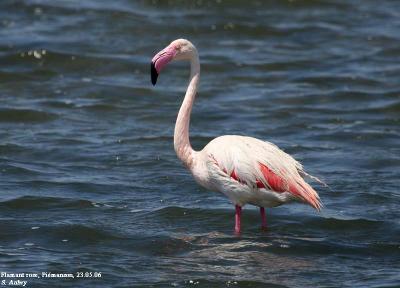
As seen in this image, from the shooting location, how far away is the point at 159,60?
9.34 m

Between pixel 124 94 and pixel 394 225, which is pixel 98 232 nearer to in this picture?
pixel 394 225

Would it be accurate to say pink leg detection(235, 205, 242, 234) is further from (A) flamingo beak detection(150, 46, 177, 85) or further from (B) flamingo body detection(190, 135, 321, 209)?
(A) flamingo beak detection(150, 46, 177, 85)

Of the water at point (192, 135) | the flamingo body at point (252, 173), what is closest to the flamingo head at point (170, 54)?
the flamingo body at point (252, 173)

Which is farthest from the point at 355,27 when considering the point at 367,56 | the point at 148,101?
the point at 148,101

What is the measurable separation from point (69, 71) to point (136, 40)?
2.23 m

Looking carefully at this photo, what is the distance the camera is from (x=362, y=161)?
480 inches

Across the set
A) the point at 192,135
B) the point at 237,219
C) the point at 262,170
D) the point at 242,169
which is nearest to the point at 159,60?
the point at 242,169

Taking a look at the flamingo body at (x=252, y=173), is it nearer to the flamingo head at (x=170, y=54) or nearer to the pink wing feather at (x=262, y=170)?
the pink wing feather at (x=262, y=170)

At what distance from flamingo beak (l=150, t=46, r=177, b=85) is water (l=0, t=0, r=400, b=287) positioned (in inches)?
59.5

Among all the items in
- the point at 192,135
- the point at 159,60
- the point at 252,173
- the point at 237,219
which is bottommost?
the point at 237,219

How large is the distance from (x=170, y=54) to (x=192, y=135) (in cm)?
398

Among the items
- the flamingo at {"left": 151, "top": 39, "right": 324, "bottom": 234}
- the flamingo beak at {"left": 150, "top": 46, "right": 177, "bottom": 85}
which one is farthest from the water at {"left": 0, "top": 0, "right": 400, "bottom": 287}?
the flamingo beak at {"left": 150, "top": 46, "right": 177, "bottom": 85}

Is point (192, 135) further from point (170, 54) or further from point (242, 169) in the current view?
point (242, 169)

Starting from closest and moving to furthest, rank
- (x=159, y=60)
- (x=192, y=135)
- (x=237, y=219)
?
(x=159, y=60) → (x=237, y=219) → (x=192, y=135)
